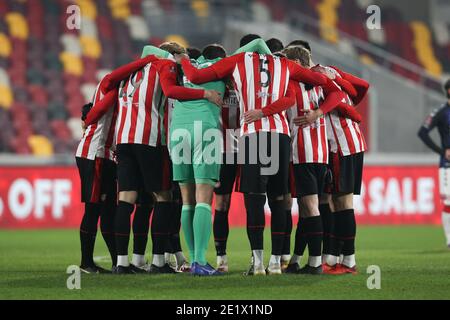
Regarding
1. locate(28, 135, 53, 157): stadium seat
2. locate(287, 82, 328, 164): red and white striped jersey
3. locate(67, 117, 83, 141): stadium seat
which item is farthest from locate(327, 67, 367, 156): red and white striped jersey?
locate(67, 117, 83, 141): stadium seat

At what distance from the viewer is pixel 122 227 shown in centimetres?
751

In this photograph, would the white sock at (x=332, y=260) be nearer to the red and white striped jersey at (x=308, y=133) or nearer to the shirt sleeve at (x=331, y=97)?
the red and white striped jersey at (x=308, y=133)

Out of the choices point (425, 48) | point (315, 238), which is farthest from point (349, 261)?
point (425, 48)

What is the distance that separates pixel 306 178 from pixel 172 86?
4.24 ft

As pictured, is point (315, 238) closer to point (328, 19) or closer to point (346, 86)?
point (346, 86)

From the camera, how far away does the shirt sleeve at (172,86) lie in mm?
7273

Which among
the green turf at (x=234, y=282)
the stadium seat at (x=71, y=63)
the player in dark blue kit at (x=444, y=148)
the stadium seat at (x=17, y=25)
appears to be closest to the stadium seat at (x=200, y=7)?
the stadium seat at (x=71, y=63)

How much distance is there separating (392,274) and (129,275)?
2153mm

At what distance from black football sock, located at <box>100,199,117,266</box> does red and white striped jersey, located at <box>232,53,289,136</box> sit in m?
1.48

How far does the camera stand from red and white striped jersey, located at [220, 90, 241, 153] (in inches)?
305

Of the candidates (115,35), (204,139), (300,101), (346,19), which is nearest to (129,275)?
(204,139)

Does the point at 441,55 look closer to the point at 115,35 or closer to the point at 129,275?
the point at 115,35

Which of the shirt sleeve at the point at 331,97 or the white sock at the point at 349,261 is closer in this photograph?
the shirt sleeve at the point at 331,97

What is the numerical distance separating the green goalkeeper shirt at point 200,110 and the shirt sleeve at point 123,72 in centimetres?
34
